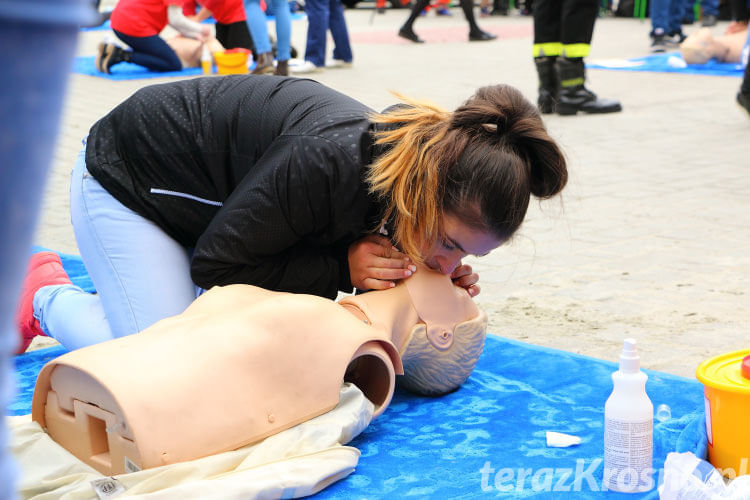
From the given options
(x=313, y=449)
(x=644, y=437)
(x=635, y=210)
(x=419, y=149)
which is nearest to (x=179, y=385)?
(x=313, y=449)

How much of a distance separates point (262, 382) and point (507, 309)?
1289mm

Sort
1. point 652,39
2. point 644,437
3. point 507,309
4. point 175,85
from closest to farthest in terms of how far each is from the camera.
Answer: point 644,437 < point 175,85 < point 507,309 < point 652,39

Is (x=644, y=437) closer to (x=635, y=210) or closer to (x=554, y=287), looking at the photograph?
(x=554, y=287)

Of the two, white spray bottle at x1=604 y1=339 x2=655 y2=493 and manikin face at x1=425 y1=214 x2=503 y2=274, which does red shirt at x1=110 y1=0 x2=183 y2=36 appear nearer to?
manikin face at x1=425 y1=214 x2=503 y2=274

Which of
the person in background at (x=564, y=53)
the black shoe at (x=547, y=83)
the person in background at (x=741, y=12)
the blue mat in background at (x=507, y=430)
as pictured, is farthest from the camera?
the person in background at (x=741, y=12)

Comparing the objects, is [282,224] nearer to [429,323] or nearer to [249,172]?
[249,172]

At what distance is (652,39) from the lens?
33.2 feet

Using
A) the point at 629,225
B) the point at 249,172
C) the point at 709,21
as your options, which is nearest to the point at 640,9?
the point at 709,21

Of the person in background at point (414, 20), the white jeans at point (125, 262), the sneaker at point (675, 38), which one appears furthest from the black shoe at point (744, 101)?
the person in background at point (414, 20)

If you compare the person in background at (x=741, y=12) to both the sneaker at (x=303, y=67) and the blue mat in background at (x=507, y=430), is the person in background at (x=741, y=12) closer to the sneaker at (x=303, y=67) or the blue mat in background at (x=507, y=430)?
the sneaker at (x=303, y=67)

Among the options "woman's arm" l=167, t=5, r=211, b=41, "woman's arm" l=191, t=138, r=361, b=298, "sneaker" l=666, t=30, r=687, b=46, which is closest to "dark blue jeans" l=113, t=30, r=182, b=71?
"woman's arm" l=167, t=5, r=211, b=41

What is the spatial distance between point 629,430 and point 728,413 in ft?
0.61

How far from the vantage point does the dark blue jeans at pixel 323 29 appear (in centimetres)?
820

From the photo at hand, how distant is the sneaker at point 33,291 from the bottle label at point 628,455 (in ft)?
5.37
